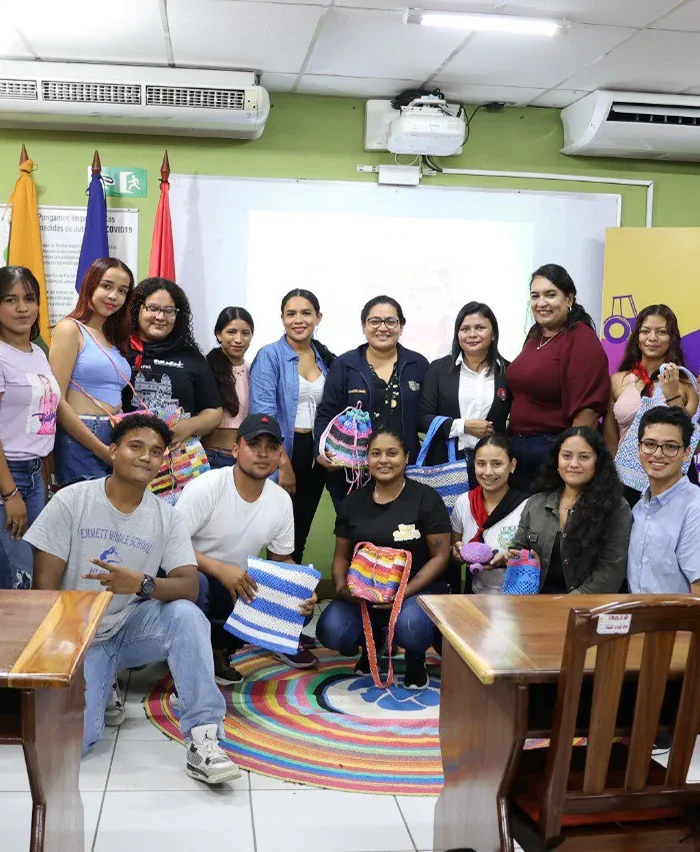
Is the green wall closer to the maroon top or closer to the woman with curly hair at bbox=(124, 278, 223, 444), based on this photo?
the woman with curly hair at bbox=(124, 278, 223, 444)

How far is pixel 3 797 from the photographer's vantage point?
8.28 ft

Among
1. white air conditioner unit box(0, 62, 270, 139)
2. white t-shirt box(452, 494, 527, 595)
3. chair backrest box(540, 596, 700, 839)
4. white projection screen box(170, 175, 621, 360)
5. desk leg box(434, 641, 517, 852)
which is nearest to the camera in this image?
chair backrest box(540, 596, 700, 839)

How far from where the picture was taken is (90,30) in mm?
4098

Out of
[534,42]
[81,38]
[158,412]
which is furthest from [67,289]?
[534,42]

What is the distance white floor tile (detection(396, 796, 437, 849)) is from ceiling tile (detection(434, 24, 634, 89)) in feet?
10.5

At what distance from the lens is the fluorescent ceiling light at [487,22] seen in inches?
149

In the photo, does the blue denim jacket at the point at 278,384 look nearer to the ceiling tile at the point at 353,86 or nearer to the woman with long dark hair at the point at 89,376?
the woman with long dark hair at the point at 89,376

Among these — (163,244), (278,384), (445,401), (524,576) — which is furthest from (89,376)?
(524,576)

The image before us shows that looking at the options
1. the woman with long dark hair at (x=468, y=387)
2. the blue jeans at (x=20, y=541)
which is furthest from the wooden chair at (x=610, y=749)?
the woman with long dark hair at (x=468, y=387)

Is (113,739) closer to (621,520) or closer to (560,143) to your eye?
(621,520)

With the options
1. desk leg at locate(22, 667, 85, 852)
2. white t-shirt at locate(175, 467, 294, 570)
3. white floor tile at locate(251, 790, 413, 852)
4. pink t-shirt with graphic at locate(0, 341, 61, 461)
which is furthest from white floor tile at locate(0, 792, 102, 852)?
pink t-shirt with graphic at locate(0, 341, 61, 461)

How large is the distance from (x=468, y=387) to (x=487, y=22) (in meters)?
1.57

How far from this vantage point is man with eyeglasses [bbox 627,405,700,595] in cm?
286

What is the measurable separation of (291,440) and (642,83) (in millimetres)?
2698
